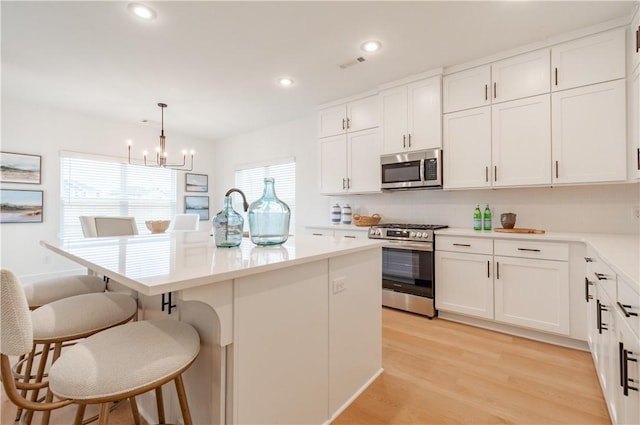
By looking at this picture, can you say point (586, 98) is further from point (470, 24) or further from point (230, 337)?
point (230, 337)

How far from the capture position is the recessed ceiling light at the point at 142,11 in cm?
218

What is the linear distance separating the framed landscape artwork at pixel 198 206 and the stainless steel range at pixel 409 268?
4.11 m

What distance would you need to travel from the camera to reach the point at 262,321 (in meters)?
1.21

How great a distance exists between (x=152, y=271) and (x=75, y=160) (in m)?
4.96

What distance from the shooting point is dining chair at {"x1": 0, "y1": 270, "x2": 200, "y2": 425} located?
34.5 inches

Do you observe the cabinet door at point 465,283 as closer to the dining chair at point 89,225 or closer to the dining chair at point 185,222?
the dining chair at point 89,225

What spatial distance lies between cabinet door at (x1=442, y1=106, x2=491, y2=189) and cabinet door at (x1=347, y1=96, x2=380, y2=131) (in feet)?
2.83

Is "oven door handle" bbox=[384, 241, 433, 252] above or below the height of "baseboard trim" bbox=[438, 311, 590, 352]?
above

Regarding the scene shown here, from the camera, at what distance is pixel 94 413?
64.1 inches

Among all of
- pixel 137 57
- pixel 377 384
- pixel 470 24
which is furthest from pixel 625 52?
pixel 137 57

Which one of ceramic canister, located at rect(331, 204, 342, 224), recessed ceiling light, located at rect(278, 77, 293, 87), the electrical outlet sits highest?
recessed ceiling light, located at rect(278, 77, 293, 87)

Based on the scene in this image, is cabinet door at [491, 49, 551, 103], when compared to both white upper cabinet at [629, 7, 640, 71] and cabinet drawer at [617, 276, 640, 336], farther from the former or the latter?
cabinet drawer at [617, 276, 640, 336]

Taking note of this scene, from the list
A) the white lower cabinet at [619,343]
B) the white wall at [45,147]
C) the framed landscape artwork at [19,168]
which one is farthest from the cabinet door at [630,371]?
the framed landscape artwork at [19,168]

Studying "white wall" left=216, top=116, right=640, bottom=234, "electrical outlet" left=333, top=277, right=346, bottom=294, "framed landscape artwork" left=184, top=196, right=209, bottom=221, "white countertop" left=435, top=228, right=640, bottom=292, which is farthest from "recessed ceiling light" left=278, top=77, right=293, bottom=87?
"framed landscape artwork" left=184, top=196, right=209, bottom=221
